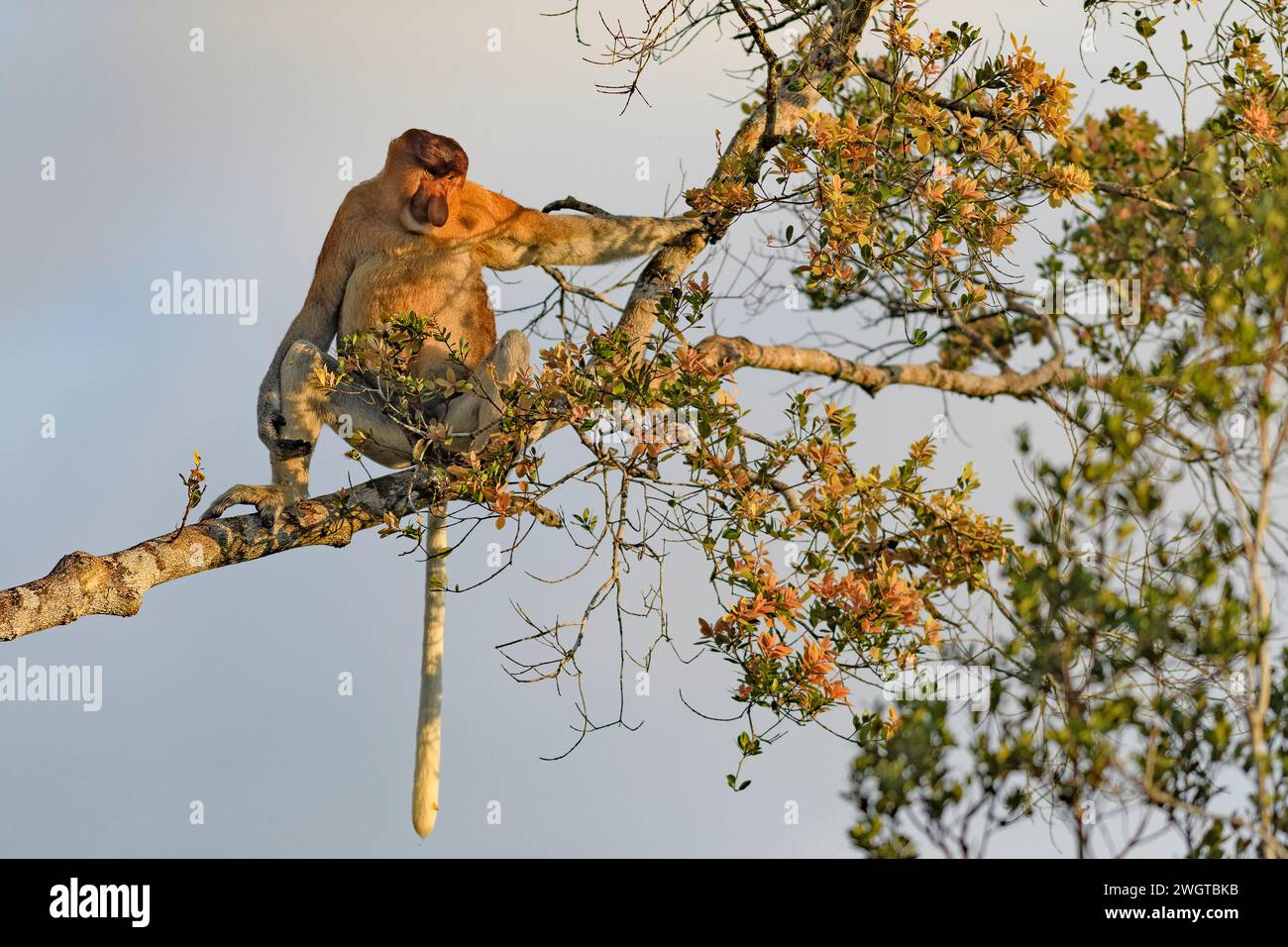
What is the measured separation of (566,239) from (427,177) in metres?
0.59

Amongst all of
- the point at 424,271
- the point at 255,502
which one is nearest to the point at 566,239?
the point at 424,271

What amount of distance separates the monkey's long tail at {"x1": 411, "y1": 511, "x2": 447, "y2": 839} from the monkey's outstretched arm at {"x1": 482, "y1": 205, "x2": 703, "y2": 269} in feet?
3.66

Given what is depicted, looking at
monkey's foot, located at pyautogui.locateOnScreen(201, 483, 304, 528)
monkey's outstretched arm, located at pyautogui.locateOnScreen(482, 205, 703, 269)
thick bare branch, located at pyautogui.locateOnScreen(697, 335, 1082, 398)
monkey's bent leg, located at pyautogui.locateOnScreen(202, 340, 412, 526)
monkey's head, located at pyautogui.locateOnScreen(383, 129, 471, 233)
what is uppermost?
monkey's head, located at pyautogui.locateOnScreen(383, 129, 471, 233)

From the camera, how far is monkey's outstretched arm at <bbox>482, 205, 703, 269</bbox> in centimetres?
534

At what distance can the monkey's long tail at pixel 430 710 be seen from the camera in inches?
199

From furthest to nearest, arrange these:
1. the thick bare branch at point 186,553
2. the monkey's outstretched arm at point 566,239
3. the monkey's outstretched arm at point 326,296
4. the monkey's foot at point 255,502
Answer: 1. the monkey's outstretched arm at point 326,296
2. the monkey's outstretched arm at point 566,239
3. the monkey's foot at point 255,502
4. the thick bare branch at point 186,553

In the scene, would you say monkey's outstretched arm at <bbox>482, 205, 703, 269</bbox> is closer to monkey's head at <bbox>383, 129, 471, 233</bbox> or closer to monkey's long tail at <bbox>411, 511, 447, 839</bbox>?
monkey's head at <bbox>383, 129, 471, 233</bbox>

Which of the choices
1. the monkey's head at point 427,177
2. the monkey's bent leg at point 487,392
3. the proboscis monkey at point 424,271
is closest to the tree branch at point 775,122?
the proboscis monkey at point 424,271

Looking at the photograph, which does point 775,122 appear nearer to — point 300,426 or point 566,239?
point 566,239

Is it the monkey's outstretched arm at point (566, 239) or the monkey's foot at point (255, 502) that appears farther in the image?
the monkey's outstretched arm at point (566, 239)

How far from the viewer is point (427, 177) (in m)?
5.39

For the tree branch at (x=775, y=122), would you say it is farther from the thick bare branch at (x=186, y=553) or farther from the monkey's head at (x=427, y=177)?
the thick bare branch at (x=186, y=553)

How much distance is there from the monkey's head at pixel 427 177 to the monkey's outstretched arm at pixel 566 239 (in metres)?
0.23

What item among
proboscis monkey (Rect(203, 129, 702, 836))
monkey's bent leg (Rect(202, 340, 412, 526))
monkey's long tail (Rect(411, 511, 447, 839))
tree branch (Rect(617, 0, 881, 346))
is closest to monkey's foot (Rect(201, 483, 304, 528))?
monkey's bent leg (Rect(202, 340, 412, 526))
